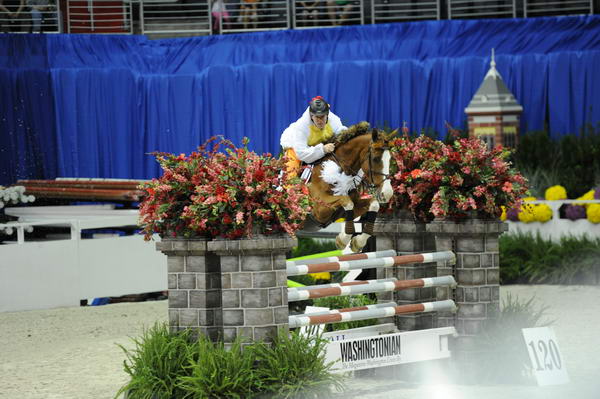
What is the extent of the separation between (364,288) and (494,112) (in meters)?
12.0

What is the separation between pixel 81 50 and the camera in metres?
21.3

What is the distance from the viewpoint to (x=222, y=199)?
6.49 metres

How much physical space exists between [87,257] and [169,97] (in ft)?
28.0

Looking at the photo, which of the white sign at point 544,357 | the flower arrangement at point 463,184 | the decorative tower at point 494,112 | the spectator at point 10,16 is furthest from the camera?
the spectator at point 10,16

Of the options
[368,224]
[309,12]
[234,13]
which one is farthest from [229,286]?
[234,13]

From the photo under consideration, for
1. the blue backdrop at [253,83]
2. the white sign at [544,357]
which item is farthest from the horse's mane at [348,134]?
the blue backdrop at [253,83]

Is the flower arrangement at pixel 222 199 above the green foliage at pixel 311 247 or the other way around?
above

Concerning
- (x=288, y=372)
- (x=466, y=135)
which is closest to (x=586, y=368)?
(x=288, y=372)

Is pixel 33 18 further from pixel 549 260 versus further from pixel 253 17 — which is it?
pixel 549 260

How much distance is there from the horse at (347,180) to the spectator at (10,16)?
1293 centimetres

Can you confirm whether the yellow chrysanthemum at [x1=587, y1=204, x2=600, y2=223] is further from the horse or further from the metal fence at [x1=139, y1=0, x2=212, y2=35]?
the metal fence at [x1=139, y1=0, x2=212, y2=35]

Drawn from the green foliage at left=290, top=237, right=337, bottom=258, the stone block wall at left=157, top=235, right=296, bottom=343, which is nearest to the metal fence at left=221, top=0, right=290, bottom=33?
the green foliage at left=290, top=237, right=337, bottom=258

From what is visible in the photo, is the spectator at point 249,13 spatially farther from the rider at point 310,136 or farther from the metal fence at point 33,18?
the rider at point 310,136

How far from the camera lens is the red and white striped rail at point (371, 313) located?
22.5 ft
